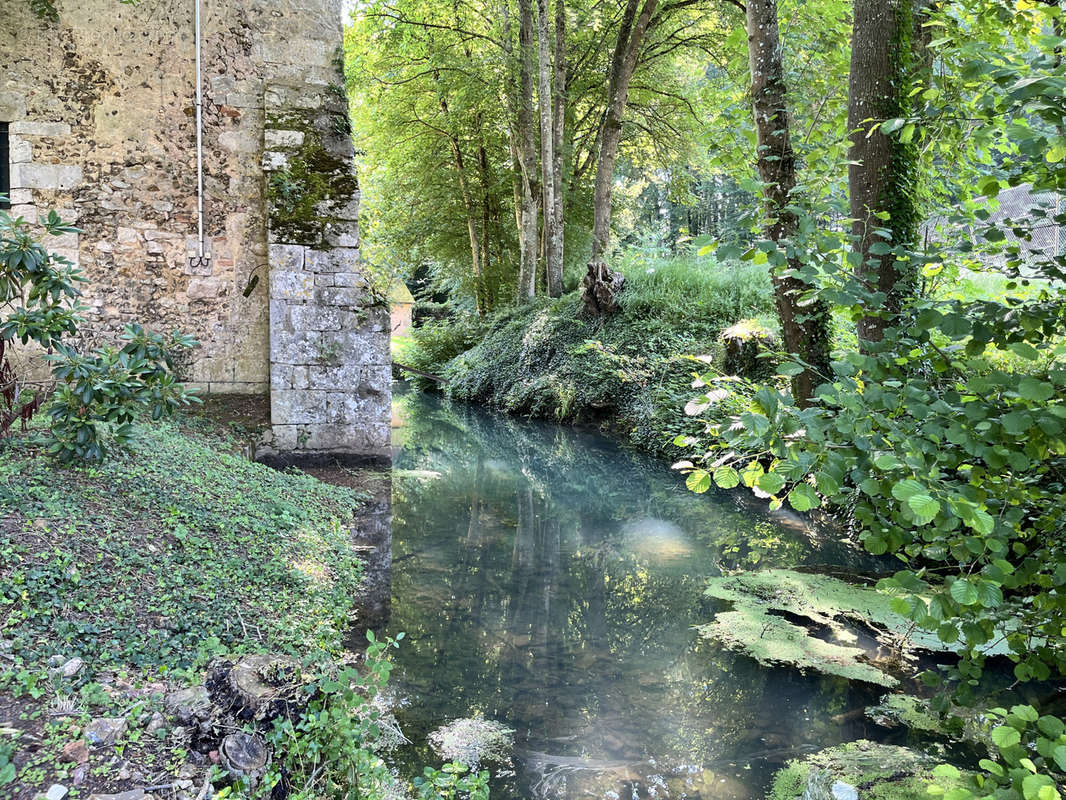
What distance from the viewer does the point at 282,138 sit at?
23.1 feet

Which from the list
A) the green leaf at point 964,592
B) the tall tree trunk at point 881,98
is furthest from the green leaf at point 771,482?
the tall tree trunk at point 881,98

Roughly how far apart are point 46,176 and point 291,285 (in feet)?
7.86

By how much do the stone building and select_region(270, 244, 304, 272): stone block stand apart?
0.06 ft

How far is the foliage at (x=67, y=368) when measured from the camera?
4102 mm

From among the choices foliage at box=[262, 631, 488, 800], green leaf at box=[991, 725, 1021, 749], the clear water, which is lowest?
the clear water

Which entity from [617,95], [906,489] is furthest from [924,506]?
[617,95]

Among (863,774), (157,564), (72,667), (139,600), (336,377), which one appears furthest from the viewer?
(336,377)

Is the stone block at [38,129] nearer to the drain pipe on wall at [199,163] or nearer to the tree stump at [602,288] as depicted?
the drain pipe on wall at [199,163]

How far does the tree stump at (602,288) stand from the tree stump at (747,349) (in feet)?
11.5

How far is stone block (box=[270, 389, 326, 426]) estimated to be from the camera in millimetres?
7000

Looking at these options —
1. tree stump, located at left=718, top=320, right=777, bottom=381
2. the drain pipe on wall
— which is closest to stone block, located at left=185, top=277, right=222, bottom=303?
the drain pipe on wall

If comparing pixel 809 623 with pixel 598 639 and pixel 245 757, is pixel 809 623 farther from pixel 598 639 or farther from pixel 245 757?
pixel 245 757

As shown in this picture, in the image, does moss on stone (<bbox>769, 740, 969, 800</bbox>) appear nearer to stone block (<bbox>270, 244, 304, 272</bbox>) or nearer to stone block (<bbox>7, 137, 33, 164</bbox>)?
stone block (<bbox>270, 244, 304, 272</bbox>)

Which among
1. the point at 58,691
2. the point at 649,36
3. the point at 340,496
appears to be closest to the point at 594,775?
the point at 58,691
